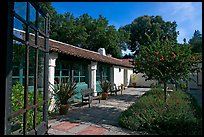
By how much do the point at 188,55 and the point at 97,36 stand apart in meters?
21.6

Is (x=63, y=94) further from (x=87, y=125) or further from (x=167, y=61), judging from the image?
(x=167, y=61)

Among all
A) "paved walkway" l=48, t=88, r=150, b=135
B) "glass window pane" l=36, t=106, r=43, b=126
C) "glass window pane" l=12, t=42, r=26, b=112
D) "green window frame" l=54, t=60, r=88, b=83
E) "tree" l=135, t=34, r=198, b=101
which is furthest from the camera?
"green window frame" l=54, t=60, r=88, b=83

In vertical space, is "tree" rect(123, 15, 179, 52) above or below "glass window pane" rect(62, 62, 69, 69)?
above

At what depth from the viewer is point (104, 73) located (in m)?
15.0

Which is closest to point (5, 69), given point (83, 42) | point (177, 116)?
point (177, 116)

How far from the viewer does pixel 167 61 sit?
692 centimetres

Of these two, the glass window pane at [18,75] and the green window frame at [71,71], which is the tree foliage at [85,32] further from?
the glass window pane at [18,75]

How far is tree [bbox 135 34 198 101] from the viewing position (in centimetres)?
686

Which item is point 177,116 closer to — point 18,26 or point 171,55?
point 171,55

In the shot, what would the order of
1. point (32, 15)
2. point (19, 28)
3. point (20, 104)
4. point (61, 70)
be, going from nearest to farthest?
point (19, 28) < point (32, 15) < point (20, 104) < point (61, 70)

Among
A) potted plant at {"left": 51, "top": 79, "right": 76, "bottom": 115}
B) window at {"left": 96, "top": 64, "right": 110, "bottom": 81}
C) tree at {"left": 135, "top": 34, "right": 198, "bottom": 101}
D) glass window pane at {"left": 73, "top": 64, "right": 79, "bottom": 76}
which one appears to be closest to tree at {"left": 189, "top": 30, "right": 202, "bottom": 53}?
tree at {"left": 135, "top": 34, "right": 198, "bottom": 101}

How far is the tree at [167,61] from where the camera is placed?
686 centimetres

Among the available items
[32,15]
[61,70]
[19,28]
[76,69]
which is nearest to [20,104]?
[19,28]

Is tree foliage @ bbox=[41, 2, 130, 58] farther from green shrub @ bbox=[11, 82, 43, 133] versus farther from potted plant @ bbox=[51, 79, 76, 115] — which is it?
green shrub @ bbox=[11, 82, 43, 133]
